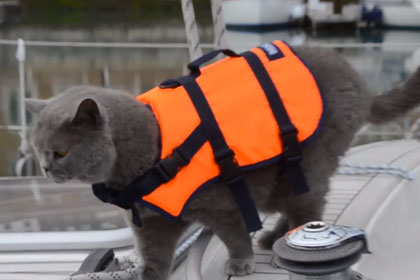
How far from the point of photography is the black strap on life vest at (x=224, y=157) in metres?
1.19

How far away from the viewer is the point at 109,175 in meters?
1.16

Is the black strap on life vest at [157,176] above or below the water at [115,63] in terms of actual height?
above

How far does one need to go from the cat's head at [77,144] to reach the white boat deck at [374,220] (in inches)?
13.0

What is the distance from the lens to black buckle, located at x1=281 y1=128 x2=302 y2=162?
4.05 feet

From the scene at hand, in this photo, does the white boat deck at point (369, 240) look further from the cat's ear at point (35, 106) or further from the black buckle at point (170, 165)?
the cat's ear at point (35, 106)

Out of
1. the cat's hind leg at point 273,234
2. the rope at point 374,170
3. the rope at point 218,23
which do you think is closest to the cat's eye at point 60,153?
the cat's hind leg at point 273,234

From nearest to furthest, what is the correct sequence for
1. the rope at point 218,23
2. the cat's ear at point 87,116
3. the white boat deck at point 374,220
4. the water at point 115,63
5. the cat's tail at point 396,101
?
1. the cat's ear at point 87,116
2. the white boat deck at point 374,220
3. the cat's tail at point 396,101
4. the rope at point 218,23
5. the water at point 115,63

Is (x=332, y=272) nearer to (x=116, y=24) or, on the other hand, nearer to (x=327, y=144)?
(x=327, y=144)

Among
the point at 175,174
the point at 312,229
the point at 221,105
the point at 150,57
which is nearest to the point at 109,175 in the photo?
the point at 175,174

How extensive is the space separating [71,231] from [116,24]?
12058mm

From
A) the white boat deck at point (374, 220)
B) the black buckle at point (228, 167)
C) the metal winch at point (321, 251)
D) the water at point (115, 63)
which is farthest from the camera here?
the water at point (115, 63)

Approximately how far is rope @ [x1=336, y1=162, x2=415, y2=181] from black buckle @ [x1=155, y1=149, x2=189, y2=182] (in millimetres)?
687

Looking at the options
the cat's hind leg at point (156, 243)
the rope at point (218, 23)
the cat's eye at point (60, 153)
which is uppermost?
the rope at point (218, 23)

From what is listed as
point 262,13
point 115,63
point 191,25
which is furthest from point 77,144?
point 262,13
